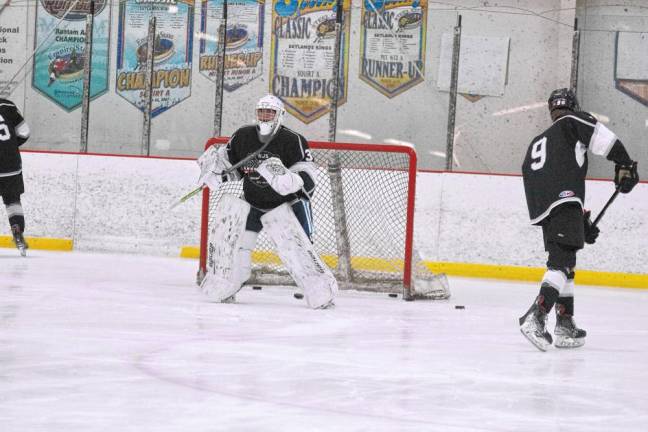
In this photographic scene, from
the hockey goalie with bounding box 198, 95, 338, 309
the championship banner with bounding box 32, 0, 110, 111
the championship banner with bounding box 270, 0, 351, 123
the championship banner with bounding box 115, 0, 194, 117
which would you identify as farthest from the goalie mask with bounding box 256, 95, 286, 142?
the championship banner with bounding box 32, 0, 110, 111

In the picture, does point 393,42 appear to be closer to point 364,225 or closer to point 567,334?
point 364,225

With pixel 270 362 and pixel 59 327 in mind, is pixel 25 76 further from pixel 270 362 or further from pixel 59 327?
pixel 270 362

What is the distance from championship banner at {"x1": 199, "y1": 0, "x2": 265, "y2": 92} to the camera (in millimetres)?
10938

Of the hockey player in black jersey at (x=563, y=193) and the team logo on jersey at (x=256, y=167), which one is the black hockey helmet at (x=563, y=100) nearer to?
the hockey player in black jersey at (x=563, y=193)

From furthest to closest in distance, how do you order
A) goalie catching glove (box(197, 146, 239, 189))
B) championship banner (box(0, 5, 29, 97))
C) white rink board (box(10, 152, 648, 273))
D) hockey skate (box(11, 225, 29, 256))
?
championship banner (box(0, 5, 29, 97))
white rink board (box(10, 152, 648, 273))
hockey skate (box(11, 225, 29, 256))
goalie catching glove (box(197, 146, 239, 189))

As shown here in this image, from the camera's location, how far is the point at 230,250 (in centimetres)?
559

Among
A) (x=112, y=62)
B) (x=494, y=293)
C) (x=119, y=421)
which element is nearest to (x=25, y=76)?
(x=112, y=62)

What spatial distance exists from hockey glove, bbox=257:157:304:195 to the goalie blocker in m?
0.16

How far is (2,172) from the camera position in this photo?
7.62 m

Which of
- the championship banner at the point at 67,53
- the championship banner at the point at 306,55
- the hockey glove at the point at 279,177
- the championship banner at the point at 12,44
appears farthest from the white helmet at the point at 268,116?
the championship banner at the point at 12,44

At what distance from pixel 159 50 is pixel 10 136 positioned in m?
3.68

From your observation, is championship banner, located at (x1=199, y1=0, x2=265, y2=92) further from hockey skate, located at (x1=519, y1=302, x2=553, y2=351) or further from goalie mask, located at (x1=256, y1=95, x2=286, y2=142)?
hockey skate, located at (x1=519, y1=302, x2=553, y2=351)

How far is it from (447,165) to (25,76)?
15.1 feet

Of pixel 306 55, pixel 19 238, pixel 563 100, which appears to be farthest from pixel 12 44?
pixel 563 100
